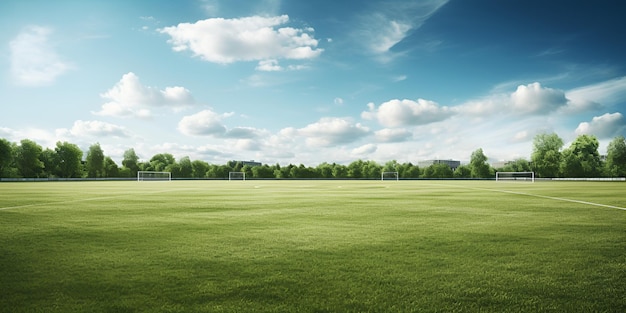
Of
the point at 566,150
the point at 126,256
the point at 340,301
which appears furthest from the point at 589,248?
the point at 566,150

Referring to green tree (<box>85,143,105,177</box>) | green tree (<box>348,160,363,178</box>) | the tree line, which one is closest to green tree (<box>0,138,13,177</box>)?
the tree line

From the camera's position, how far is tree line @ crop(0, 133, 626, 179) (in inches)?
3418

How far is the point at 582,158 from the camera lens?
3583 inches

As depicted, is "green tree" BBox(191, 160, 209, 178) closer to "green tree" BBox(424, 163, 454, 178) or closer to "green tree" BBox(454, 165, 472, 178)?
"green tree" BBox(424, 163, 454, 178)

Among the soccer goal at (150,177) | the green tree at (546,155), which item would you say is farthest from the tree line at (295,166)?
the soccer goal at (150,177)

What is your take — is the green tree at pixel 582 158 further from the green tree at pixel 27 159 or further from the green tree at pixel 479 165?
the green tree at pixel 27 159

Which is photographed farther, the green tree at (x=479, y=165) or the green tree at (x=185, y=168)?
the green tree at (x=185, y=168)

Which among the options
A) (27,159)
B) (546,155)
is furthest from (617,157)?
(27,159)

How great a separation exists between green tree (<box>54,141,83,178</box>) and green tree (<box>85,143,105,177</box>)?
19.9ft

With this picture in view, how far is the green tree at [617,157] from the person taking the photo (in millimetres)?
82750

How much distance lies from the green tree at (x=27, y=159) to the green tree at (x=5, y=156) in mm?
5512

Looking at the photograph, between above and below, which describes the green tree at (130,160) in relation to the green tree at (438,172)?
above

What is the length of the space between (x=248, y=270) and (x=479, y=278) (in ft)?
9.91

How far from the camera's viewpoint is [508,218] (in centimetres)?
1051
